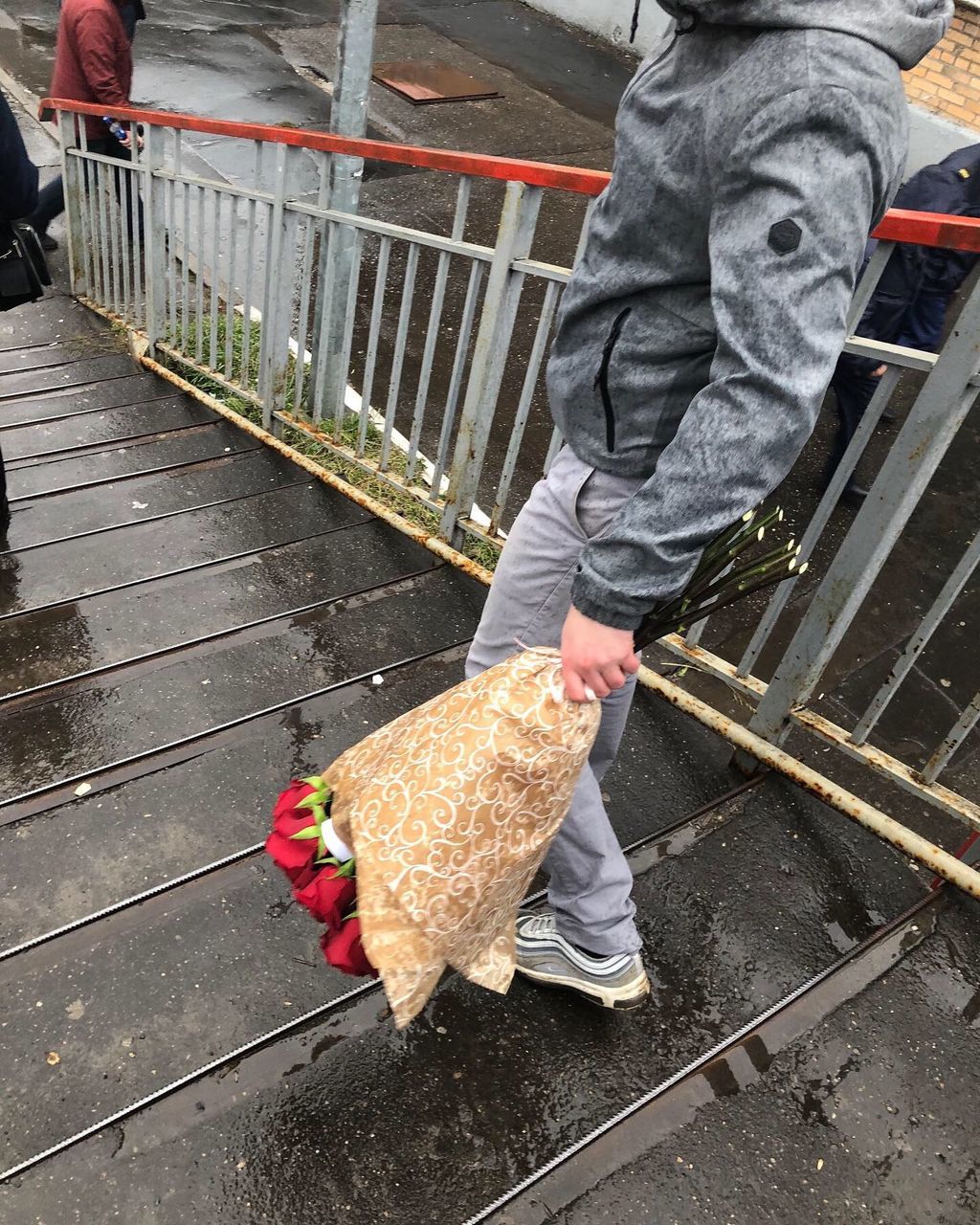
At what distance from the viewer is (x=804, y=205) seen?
1.19 metres

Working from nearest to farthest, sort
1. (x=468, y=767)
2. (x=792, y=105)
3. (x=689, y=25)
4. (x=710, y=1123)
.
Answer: (x=792, y=105)
(x=689, y=25)
(x=468, y=767)
(x=710, y=1123)

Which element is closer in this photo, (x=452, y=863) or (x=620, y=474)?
(x=452, y=863)

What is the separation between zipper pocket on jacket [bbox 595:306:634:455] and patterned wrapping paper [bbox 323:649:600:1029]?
0.37 m

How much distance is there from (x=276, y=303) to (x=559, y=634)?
299 cm

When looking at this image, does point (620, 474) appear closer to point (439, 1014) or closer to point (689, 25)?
point (689, 25)

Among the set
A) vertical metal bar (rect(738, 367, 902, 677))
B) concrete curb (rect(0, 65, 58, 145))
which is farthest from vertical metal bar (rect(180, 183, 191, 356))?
concrete curb (rect(0, 65, 58, 145))

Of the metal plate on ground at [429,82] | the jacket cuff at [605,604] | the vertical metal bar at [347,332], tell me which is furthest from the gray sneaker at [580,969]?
the metal plate on ground at [429,82]

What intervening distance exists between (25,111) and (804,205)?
10093 millimetres

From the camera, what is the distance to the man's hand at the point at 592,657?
1.45 metres

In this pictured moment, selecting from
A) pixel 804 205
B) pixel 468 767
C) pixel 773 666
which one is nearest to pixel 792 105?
pixel 804 205

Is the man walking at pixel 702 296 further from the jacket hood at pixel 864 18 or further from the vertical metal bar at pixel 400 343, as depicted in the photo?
the vertical metal bar at pixel 400 343

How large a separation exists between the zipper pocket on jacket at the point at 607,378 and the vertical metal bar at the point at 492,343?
4.52 ft

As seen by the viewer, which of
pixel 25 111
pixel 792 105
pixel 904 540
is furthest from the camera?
pixel 25 111

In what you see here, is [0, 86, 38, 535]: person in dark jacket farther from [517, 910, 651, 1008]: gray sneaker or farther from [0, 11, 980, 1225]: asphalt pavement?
[517, 910, 651, 1008]: gray sneaker
